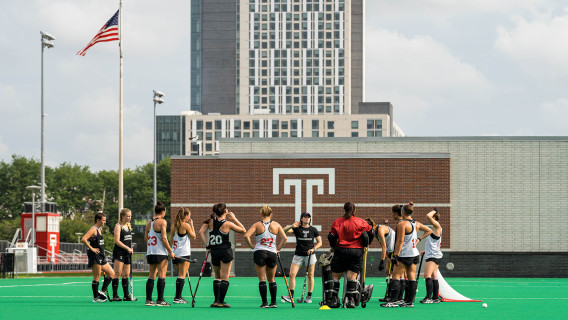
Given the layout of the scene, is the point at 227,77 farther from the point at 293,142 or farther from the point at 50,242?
the point at 293,142

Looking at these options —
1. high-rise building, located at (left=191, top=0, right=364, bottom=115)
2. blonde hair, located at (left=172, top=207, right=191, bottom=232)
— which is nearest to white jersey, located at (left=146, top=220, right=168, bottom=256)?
blonde hair, located at (left=172, top=207, right=191, bottom=232)

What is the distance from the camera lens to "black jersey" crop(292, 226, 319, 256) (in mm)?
20141

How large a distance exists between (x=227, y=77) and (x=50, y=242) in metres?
135

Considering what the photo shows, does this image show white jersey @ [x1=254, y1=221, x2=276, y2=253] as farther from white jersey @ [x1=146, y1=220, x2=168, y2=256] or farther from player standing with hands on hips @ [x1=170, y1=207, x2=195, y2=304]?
white jersey @ [x1=146, y1=220, x2=168, y2=256]

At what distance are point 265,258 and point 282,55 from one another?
179 meters

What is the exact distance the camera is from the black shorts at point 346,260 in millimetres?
→ 17922

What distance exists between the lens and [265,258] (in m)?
18.4

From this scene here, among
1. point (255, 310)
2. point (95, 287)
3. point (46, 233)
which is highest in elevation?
point (95, 287)

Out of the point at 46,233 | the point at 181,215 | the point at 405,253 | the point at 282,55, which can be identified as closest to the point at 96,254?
the point at 181,215

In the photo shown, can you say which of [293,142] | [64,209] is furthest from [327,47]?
[293,142]

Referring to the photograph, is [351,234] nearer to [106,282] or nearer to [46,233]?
[106,282]

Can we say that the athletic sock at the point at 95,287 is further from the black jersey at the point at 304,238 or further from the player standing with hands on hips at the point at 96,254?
the black jersey at the point at 304,238

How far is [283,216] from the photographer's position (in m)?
45.9

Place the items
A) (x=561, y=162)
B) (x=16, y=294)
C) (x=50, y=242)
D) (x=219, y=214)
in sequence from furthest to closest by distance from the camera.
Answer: (x=50, y=242) → (x=561, y=162) → (x=16, y=294) → (x=219, y=214)
